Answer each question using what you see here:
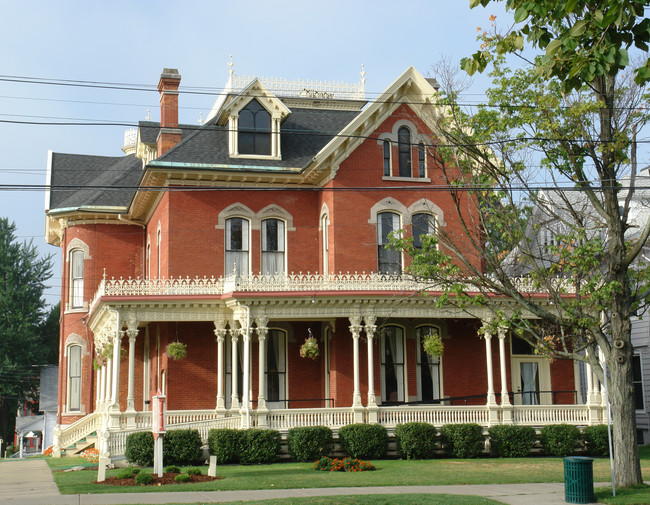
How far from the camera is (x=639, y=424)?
34.8m

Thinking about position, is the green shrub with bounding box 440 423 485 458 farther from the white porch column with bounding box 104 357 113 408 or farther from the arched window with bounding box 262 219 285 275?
the white porch column with bounding box 104 357 113 408

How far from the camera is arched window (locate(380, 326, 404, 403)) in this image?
2905cm

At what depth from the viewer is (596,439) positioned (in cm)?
2620

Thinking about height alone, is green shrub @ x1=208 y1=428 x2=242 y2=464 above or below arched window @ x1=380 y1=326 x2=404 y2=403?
below

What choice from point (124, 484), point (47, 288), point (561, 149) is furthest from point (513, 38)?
point (47, 288)

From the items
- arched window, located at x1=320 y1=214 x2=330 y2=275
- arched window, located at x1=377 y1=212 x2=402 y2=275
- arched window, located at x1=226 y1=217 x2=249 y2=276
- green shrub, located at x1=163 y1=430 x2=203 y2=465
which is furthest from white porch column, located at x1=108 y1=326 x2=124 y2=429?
arched window, located at x1=377 y1=212 x2=402 y2=275

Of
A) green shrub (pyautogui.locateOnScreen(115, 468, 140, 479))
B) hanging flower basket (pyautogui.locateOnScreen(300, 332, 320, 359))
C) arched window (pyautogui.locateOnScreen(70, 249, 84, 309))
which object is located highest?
arched window (pyautogui.locateOnScreen(70, 249, 84, 309))

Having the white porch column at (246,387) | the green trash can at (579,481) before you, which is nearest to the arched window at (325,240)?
the white porch column at (246,387)

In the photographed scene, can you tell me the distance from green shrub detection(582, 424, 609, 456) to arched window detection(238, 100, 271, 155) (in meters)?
14.5

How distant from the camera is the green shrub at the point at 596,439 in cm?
2619

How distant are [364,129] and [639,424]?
17.0m

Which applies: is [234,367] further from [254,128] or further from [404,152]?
[404,152]

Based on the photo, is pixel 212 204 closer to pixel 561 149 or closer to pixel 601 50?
pixel 561 149

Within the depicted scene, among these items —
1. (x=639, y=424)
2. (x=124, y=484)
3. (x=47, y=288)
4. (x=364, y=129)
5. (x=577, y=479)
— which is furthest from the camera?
(x=47, y=288)
